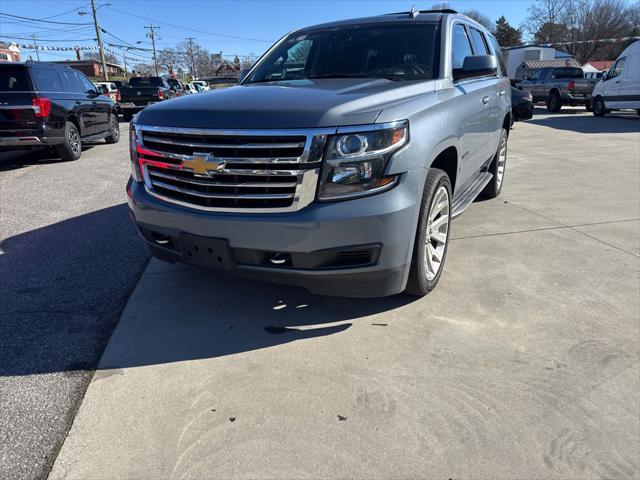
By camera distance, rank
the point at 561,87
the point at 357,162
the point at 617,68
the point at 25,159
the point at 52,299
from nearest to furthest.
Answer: the point at 357,162 → the point at 52,299 → the point at 25,159 → the point at 617,68 → the point at 561,87

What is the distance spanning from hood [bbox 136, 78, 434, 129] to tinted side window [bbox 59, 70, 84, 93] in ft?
26.3

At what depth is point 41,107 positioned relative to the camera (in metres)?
8.49

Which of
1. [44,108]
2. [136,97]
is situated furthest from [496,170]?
[136,97]

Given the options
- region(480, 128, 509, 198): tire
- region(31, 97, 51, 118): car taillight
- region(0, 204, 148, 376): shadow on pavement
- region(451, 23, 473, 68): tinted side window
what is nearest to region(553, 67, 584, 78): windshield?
region(480, 128, 509, 198): tire

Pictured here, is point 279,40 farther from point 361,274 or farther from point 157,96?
point 157,96

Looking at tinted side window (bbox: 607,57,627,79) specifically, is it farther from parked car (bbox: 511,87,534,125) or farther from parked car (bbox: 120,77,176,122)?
parked car (bbox: 120,77,176,122)

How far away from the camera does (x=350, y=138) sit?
257cm

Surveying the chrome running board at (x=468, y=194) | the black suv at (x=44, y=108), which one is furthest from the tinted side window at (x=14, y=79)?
the chrome running board at (x=468, y=194)

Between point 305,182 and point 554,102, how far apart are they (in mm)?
23370

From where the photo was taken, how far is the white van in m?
17.0

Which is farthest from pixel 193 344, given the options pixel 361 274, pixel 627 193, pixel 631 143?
pixel 631 143

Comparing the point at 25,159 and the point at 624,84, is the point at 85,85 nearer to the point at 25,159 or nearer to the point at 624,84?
the point at 25,159

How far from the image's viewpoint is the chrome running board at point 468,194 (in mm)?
3993

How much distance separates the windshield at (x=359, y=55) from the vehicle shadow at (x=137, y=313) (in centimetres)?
176
